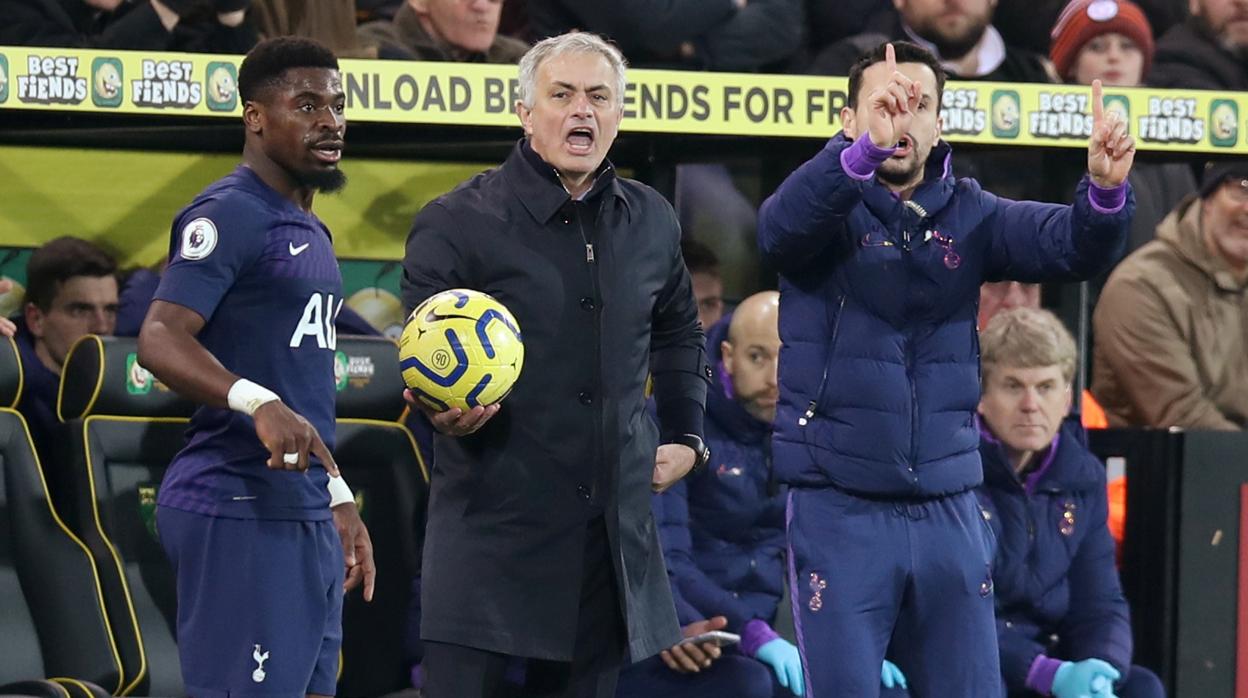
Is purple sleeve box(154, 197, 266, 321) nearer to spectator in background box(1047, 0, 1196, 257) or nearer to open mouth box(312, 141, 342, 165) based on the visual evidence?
open mouth box(312, 141, 342, 165)

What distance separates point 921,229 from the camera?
4.00 m

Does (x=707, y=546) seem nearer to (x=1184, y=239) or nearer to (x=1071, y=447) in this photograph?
(x=1071, y=447)

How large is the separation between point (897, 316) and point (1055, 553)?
1.78 m

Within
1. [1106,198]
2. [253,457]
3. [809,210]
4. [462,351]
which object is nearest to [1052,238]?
[1106,198]

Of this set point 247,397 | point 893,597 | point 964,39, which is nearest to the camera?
point 247,397

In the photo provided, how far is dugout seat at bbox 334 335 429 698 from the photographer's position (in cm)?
551

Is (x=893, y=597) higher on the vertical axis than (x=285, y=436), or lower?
lower

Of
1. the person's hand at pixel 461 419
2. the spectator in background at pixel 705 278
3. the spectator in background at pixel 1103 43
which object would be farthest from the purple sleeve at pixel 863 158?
the spectator in background at pixel 1103 43

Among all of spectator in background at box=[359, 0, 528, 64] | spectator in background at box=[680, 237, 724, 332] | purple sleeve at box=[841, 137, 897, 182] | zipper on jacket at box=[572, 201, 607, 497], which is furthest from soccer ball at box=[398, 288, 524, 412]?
spectator in background at box=[680, 237, 724, 332]

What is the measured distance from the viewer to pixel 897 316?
395 centimetres

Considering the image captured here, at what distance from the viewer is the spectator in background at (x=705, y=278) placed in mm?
6508

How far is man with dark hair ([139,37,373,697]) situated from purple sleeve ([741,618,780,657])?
1.81 metres

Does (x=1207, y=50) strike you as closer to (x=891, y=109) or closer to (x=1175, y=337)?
(x=1175, y=337)

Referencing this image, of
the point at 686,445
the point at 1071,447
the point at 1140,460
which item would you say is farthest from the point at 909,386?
the point at 1140,460
